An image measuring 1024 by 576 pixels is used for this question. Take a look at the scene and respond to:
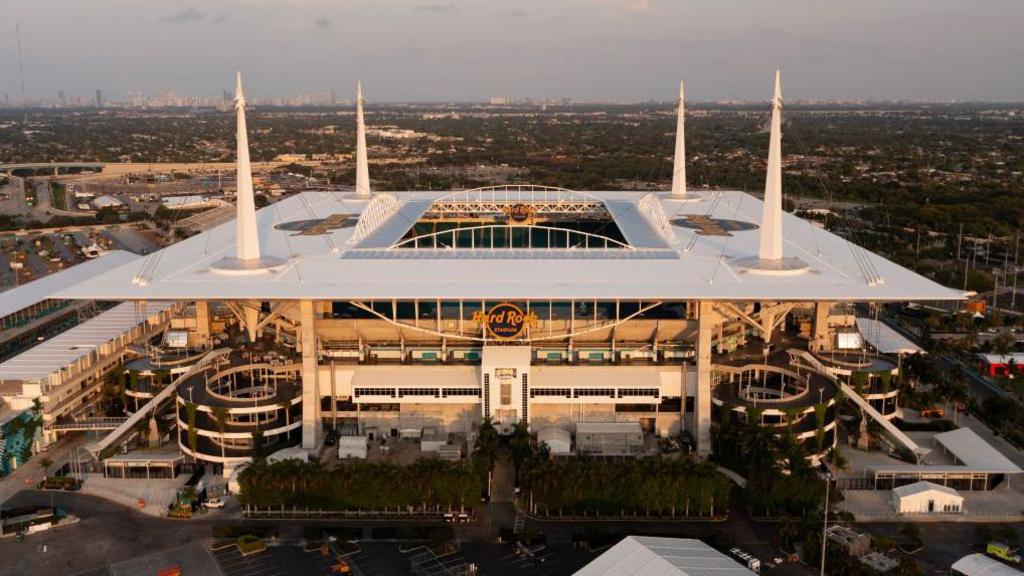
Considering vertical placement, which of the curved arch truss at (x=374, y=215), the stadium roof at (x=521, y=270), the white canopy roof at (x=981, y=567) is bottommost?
the white canopy roof at (x=981, y=567)

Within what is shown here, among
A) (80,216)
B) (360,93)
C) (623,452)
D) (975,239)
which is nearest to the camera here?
(623,452)

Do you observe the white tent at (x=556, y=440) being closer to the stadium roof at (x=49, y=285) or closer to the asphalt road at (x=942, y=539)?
the asphalt road at (x=942, y=539)

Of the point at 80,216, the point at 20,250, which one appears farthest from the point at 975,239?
the point at 80,216

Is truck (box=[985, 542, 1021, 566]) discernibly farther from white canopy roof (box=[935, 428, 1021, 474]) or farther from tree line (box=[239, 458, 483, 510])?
tree line (box=[239, 458, 483, 510])

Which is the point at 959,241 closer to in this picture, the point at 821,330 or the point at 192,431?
the point at 821,330

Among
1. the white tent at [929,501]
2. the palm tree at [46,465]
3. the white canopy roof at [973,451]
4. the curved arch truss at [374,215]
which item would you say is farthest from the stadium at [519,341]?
the white tent at [929,501]

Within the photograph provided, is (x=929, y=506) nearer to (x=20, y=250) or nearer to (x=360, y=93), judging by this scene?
(x=360, y=93)
